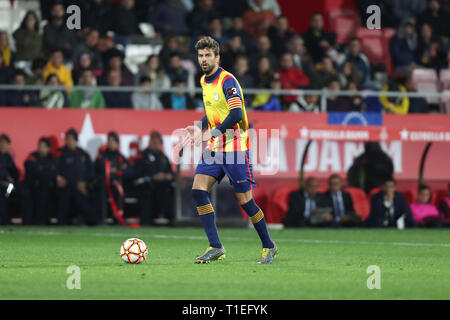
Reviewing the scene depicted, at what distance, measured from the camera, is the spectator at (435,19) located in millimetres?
24016

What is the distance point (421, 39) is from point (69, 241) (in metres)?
11.8

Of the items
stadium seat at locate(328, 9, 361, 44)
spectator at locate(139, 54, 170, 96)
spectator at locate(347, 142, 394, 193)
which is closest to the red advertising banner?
spectator at locate(347, 142, 394, 193)

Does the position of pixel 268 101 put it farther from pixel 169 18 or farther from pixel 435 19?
pixel 435 19

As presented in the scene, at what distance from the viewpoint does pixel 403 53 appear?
22688 mm

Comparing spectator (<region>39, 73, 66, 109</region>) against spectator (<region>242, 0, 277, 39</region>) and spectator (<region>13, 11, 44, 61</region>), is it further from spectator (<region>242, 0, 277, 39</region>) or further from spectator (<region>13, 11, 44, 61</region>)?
spectator (<region>242, 0, 277, 39</region>)

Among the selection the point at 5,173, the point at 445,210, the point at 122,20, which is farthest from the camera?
the point at 122,20

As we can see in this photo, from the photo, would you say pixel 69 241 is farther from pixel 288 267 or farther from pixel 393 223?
pixel 393 223

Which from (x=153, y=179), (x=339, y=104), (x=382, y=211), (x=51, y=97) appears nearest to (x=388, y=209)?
(x=382, y=211)

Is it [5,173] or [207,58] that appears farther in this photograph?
[5,173]

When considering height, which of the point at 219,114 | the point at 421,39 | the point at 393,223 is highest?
the point at 421,39

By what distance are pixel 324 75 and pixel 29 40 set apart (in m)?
6.09

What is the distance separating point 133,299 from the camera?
778cm

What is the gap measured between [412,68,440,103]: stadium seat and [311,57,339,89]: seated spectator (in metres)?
1.99
